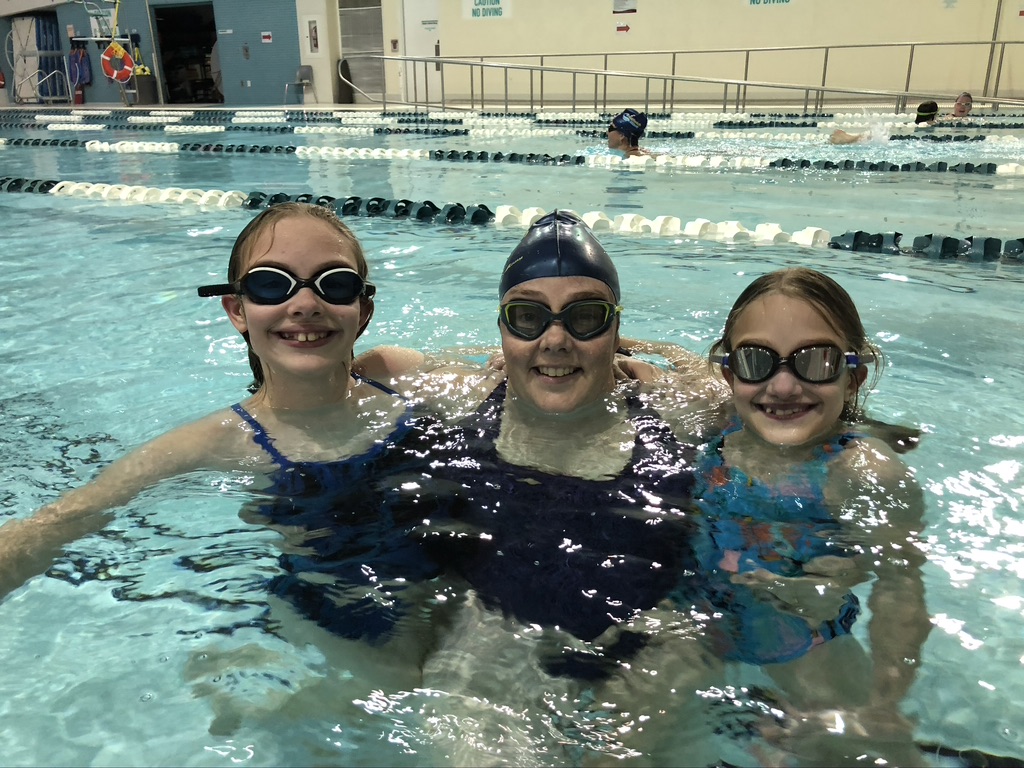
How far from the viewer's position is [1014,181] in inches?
373

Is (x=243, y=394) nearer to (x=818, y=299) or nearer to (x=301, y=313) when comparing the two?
(x=301, y=313)

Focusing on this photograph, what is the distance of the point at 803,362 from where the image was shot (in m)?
2.21

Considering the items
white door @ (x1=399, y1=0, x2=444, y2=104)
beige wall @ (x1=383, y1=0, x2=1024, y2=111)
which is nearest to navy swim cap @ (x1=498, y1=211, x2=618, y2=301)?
beige wall @ (x1=383, y1=0, x2=1024, y2=111)

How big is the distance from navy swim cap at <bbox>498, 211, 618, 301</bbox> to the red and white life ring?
22907 mm

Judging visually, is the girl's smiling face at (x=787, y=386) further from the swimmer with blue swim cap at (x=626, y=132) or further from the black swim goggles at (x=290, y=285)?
the swimmer with blue swim cap at (x=626, y=132)

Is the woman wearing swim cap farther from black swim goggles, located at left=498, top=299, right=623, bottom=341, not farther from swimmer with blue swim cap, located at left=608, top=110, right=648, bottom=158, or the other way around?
swimmer with blue swim cap, located at left=608, top=110, right=648, bottom=158

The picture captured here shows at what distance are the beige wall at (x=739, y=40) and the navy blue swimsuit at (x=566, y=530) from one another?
13.8 meters

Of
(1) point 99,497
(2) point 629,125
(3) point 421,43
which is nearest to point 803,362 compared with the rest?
(1) point 99,497

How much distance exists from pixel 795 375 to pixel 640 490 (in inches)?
20.9

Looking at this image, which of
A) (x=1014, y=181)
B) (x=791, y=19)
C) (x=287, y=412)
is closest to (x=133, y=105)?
(x=791, y=19)

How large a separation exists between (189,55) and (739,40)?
699 inches

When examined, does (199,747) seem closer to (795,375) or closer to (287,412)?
(287,412)

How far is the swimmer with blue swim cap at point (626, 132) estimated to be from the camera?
35.6 ft

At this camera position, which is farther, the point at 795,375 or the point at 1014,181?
the point at 1014,181
